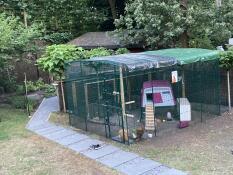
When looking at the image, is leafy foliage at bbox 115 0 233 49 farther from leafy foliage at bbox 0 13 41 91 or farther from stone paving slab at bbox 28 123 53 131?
stone paving slab at bbox 28 123 53 131

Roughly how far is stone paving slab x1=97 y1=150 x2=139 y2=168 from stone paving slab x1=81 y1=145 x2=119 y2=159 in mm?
169

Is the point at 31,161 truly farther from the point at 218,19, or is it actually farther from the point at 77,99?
the point at 218,19

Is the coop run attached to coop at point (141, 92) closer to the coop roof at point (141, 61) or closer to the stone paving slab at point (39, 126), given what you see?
the coop roof at point (141, 61)

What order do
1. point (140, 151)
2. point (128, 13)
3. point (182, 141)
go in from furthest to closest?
point (128, 13) → point (182, 141) → point (140, 151)

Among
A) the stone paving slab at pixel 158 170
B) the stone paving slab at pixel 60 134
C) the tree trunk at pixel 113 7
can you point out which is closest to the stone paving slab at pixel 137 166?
the stone paving slab at pixel 158 170

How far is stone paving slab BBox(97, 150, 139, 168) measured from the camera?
27.5 feet

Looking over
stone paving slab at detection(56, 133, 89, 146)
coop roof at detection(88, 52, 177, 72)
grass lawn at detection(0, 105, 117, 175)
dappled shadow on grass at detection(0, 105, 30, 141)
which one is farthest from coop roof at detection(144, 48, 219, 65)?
dappled shadow on grass at detection(0, 105, 30, 141)

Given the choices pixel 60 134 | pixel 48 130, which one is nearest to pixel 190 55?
pixel 60 134

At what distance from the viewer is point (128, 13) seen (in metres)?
16.2

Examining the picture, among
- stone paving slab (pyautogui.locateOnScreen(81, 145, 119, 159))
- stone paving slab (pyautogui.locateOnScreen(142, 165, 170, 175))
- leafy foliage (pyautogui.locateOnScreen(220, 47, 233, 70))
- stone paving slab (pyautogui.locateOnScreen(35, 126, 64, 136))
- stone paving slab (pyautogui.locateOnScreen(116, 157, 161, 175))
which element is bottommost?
stone paving slab (pyautogui.locateOnScreen(142, 165, 170, 175))

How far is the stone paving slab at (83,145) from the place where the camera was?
9.51 m

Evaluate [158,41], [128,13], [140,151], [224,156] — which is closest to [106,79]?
[140,151]

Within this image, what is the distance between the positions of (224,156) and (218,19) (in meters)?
7.80

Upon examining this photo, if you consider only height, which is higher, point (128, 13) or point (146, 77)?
point (128, 13)
